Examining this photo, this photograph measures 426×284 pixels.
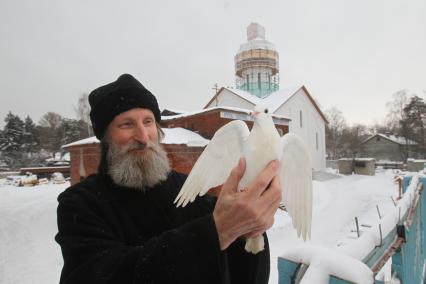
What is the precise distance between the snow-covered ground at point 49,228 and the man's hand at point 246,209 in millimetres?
4468

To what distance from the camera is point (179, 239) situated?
0.97 metres

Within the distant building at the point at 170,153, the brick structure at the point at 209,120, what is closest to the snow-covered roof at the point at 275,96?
the brick structure at the point at 209,120

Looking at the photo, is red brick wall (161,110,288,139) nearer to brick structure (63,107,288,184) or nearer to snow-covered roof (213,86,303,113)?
brick structure (63,107,288,184)

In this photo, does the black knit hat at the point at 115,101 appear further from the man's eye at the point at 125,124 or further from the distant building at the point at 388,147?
the distant building at the point at 388,147

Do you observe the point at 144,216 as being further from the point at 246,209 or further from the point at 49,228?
the point at 49,228

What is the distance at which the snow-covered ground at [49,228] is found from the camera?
20.1ft

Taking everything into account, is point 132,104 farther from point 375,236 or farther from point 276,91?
point 276,91

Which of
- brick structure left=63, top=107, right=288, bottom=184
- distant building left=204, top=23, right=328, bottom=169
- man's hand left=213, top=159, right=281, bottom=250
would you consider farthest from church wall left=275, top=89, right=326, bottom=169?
man's hand left=213, top=159, right=281, bottom=250

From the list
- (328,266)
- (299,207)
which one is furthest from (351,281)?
(299,207)

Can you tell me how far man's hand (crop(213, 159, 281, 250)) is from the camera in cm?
97

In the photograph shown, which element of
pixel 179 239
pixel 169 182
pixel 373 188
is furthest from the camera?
pixel 373 188

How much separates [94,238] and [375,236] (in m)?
1.47

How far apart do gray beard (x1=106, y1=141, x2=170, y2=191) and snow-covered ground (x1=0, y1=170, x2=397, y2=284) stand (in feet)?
14.2

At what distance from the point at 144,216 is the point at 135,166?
0.97ft
